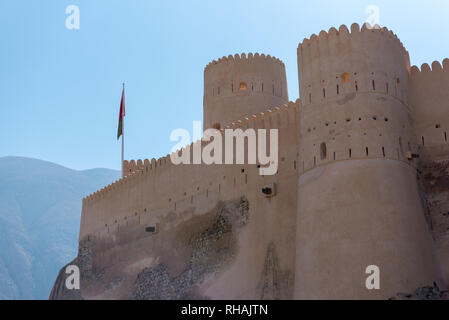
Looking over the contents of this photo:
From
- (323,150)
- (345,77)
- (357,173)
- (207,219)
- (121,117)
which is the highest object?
(121,117)

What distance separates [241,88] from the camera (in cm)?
1973

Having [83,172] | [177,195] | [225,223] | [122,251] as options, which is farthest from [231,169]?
[83,172]

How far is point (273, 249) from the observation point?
12.6m

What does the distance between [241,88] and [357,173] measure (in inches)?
384

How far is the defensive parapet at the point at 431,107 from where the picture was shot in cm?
1203

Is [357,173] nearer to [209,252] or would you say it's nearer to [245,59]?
[209,252]

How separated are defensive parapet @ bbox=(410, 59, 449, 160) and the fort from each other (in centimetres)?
2

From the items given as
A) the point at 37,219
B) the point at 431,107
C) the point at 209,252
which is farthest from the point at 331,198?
the point at 37,219

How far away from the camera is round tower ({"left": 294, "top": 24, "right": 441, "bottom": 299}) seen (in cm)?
995

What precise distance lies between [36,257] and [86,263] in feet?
251

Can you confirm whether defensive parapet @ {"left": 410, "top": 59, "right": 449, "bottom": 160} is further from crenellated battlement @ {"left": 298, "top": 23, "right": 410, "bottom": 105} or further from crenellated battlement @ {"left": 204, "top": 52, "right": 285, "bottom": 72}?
crenellated battlement @ {"left": 204, "top": 52, "right": 285, "bottom": 72}

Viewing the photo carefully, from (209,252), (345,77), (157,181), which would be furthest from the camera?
(157,181)

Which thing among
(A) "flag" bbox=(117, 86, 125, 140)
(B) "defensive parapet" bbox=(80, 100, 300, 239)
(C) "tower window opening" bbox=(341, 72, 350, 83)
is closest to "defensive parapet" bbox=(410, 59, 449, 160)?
(C) "tower window opening" bbox=(341, 72, 350, 83)

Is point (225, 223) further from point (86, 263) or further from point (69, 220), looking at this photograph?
point (69, 220)
